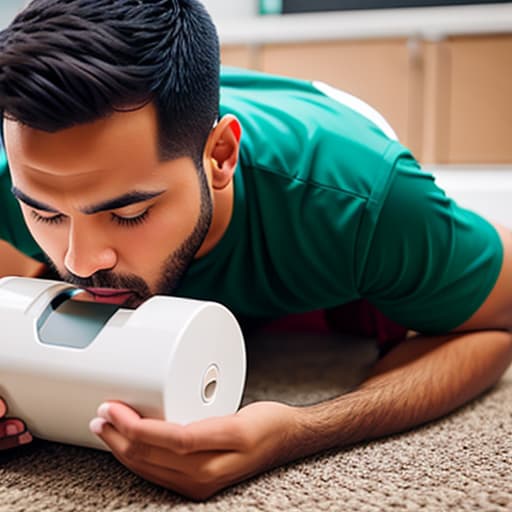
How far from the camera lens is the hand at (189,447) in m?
0.68

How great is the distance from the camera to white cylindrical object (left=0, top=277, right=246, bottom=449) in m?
0.69

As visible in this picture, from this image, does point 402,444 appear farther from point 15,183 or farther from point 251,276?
point 15,183

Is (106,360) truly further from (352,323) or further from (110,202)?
(352,323)

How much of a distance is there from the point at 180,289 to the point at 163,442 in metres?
0.40

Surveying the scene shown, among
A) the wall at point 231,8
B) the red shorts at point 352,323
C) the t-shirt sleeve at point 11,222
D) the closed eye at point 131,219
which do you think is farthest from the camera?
the wall at point 231,8

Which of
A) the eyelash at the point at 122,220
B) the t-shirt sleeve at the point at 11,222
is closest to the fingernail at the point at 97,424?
the eyelash at the point at 122,220

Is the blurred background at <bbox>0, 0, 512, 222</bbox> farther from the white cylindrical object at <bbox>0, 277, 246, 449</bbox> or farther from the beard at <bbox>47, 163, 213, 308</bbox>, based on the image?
the white cylindrical object at <bbox>0, 277, 246, 449</bbox>

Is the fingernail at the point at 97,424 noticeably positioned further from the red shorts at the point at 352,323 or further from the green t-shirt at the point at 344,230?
the red shorts at the point at 352,323

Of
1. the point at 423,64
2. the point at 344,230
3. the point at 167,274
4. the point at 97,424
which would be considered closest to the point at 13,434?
the point at 97,424

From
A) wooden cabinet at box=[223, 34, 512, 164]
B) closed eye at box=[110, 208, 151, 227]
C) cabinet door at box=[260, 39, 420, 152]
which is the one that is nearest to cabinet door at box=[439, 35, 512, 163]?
wooden cabinet at box=[223, 34, 512, 164]

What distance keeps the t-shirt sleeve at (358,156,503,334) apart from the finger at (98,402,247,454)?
14.4 inches

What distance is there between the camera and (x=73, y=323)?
760 mm

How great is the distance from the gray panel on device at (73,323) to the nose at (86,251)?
0.13 feet

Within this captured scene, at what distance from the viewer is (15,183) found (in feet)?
2.62
